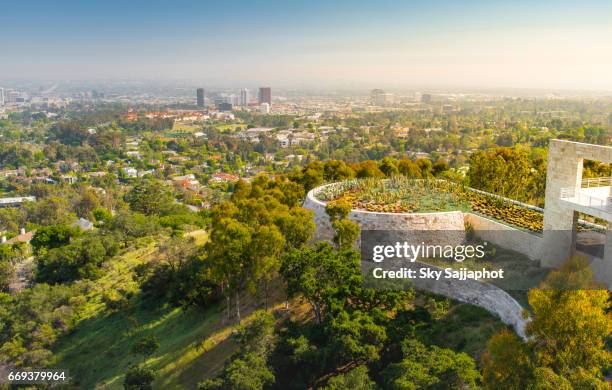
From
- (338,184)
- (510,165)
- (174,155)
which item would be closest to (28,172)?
(174,155)

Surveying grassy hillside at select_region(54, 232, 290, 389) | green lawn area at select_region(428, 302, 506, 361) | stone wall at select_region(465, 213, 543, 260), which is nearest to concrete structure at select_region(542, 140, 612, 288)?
stone wall at select_region(465, 213, 543, 260)

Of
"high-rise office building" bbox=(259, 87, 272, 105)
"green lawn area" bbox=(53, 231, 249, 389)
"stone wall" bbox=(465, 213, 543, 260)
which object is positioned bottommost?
"green lawn area" bbox=(53, 231, 249, 389)

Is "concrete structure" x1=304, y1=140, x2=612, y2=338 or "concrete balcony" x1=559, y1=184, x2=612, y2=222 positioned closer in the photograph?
"concrete balcony" x1=559, y1=184, x2=612, y2=222

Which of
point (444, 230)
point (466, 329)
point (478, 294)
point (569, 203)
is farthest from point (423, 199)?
point (466, 329)

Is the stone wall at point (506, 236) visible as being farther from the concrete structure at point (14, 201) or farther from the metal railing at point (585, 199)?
the concrete structure at point (14, 201)

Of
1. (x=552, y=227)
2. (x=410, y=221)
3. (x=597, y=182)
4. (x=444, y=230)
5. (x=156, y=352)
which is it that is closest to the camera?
(x=552, y=227)

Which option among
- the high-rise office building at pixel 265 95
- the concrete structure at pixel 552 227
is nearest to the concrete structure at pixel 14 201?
the concrete structure at pixel 552 227

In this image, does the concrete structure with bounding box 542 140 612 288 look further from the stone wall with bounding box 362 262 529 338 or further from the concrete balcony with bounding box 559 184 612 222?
the stone wall with bounding box 362 262 529 338

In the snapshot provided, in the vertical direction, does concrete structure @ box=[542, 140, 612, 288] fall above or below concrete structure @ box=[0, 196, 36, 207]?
above

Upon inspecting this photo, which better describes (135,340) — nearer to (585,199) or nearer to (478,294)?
(478,294)
